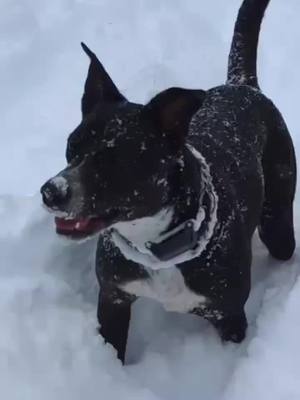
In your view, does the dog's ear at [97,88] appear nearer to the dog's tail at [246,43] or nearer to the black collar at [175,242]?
the black collar at [175,242]

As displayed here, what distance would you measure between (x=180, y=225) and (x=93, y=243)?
132 centimetres

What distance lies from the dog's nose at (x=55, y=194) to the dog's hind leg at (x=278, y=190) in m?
1.48

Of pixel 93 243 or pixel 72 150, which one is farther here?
pixel 93 243

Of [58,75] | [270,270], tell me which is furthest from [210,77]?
[270,270]

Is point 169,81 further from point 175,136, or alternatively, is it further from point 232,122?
point 175,136

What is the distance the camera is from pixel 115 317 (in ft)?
12.2

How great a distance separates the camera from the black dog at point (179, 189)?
9.82ft

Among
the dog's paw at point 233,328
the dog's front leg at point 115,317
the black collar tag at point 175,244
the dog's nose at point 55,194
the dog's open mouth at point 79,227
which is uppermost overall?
the dog's nose at point 55,194

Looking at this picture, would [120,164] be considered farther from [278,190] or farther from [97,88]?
[278,190]

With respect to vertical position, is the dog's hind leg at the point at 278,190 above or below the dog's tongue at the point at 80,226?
below

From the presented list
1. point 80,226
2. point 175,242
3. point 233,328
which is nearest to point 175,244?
point 175,242

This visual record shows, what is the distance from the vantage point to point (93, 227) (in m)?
2.99

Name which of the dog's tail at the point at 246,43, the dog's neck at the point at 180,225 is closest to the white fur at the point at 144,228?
the dog's neck at the point at 180,225

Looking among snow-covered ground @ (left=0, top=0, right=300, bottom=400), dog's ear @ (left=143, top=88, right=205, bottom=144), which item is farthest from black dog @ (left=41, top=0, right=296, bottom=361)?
snow-covered ground @ (left=0, top=0, right=300, bottom=400)
